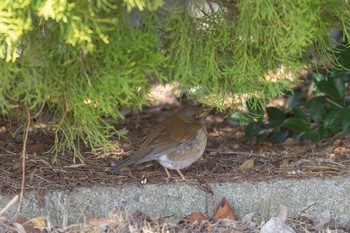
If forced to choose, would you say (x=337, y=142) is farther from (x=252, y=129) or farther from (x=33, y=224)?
(x=33, y=224)

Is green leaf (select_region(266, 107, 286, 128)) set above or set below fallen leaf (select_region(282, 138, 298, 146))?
above

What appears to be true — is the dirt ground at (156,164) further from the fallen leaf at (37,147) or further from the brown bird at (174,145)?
the brown bird at (174,145)

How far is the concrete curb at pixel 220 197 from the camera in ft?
16.6

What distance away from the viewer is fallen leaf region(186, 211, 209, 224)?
4.91m

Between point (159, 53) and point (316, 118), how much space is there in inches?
88.0

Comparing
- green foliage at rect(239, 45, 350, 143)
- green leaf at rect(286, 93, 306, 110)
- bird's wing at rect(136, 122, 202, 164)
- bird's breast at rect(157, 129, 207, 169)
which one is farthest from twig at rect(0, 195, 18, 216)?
green leaf at rect(286, 93, 306, 110)

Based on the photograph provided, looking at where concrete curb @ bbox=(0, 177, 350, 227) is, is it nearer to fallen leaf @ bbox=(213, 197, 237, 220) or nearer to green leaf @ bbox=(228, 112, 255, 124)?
fallen leaf @ bbox=(213, 197, 237, 220)

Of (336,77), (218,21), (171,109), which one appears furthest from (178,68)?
(171,109)

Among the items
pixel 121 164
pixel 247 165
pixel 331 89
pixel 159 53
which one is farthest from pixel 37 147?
pixel 331 89

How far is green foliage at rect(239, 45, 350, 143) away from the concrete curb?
116 cm

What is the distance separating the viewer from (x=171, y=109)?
8258 millimetres

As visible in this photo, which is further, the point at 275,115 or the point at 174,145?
the point at 275,115

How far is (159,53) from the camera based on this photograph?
4.94m

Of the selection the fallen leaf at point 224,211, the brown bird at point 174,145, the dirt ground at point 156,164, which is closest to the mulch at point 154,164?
the dirt ground at point 156,164
